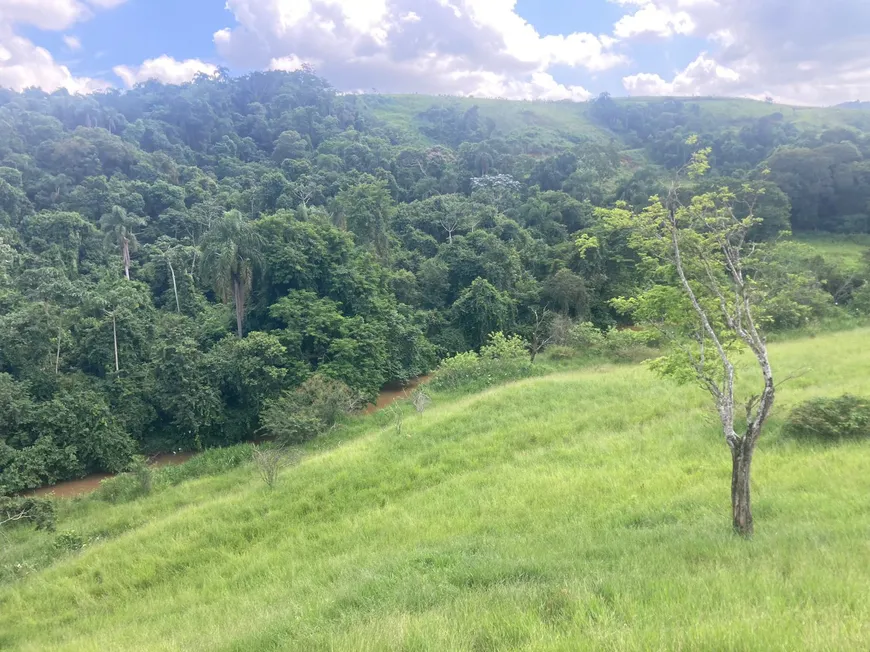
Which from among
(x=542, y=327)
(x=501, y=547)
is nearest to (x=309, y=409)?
(x=501, y=547)

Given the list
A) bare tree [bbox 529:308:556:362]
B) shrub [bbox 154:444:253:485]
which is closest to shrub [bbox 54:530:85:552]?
shrub [bbox 154:444:253:485]

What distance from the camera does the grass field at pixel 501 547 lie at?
14.5ft

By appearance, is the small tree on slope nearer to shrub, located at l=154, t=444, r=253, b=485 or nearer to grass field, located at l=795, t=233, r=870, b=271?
shrub, located at l=154, t=444, r=253, b=485

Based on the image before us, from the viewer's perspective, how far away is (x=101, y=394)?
22.5 meters

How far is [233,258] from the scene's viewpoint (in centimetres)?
2553

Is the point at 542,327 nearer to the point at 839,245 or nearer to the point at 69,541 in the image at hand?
the point at 69,541

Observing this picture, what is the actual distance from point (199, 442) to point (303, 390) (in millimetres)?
5511

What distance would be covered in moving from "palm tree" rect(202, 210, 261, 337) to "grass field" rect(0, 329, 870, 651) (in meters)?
11.9

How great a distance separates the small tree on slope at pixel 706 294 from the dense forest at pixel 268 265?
1.59 meters

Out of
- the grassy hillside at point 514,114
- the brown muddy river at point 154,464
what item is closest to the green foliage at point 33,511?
the brown muddy river at point 154,464

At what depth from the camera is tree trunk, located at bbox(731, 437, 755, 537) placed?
237 inches

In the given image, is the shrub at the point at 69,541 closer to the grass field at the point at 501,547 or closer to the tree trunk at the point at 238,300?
the grass field at the point at 501,547

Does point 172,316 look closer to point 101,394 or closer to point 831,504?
point 101,394

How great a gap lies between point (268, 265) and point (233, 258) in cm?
207
